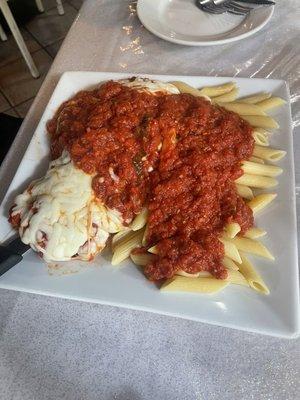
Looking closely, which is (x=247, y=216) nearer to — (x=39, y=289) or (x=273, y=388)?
(x=273, y=388)

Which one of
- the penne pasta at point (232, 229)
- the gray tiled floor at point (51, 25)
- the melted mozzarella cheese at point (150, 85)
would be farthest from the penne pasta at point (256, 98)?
the gray tiled floor at point (51, 25)

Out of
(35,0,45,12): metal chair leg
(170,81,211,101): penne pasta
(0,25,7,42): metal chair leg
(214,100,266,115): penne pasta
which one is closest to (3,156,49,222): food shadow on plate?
(170,81,211,101): penne pasta

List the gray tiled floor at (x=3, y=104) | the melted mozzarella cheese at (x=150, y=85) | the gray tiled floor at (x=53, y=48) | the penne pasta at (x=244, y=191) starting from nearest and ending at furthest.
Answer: the penne pasta at (x=244, y=191) < the melted mozzarella cheese at (x=150, y=85) < the gray tiled floor at (x=3, y=104) < the gray tiled floor at (x=53, y=48)

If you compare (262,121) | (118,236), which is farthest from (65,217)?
(262,121)

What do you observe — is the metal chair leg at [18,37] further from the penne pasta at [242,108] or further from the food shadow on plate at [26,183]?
the penne pasta at [242,108]

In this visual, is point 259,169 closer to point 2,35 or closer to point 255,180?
point 255,180

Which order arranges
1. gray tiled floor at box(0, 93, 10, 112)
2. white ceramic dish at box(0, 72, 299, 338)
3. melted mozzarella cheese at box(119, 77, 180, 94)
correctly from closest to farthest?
white ceramic dish at box(0, 72, 299, 338), melted mozzarella cheese at box(119, 77, 180, 94), gray tiled floor at box(0, 93, 10, 112)

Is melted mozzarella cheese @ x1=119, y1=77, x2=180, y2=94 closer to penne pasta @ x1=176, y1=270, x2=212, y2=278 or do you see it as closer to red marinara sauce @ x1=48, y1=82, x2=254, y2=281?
red marinara sauce @ x1=48, y1=82, x2=254, y2=281

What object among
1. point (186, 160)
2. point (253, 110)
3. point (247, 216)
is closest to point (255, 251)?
point (247, 216)
